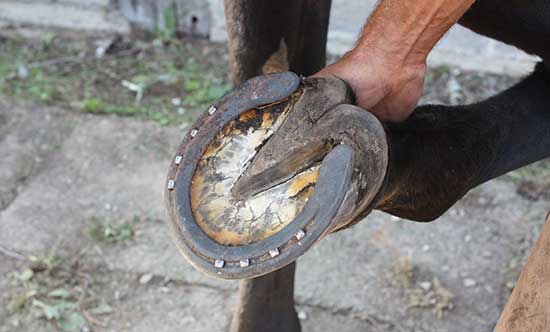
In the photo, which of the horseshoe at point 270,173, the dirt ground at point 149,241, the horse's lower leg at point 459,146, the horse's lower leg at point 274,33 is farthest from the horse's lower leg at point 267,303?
the horseshoe at point 270,173

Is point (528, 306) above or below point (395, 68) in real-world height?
below

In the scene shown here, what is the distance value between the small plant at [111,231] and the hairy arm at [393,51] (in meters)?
0.91

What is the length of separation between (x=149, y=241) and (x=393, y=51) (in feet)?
3.12

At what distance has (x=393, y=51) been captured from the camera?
3.29 ft

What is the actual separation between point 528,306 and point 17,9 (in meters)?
2.26

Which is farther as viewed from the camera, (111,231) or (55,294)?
(111,231)

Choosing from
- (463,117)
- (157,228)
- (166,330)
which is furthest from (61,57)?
(463,117)

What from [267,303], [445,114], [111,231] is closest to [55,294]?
[111,231]

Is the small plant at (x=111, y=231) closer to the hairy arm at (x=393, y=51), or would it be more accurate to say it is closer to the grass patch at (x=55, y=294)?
the grass patch at (x=55, y=294)

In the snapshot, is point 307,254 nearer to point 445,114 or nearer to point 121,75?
point 445,114

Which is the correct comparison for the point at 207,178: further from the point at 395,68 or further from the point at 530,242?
the point at 530,242

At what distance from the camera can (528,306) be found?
976mm

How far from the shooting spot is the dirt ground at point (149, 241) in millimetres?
1621

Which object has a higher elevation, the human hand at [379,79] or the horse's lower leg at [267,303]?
the human hand at [379,79]
